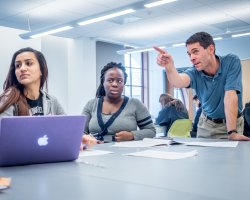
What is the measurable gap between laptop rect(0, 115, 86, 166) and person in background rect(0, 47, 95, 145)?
0.60m

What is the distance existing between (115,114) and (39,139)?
3.70 feet

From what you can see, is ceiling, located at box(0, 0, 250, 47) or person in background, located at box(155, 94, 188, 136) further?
ceiling, located at box(0, 0, 250, 47)

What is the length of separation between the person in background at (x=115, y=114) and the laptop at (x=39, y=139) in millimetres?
894

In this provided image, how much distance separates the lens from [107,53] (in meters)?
7.86

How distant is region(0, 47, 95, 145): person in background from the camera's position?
1.64 metres

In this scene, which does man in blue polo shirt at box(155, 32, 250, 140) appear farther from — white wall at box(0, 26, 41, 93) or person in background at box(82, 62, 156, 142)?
white wall at box(0, 26, 41, 93)

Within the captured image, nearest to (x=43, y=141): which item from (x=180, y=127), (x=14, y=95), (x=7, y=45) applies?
(x=14, y=95)

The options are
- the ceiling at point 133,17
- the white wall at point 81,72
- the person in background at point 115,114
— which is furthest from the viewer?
the white wall at point 81,72

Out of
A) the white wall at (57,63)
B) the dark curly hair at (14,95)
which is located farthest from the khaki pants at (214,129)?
the white wall at (57,63)

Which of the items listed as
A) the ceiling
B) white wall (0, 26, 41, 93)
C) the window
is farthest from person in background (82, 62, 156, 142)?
the window

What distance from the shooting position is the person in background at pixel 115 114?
2109 millimetres

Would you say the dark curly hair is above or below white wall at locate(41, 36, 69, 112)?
below

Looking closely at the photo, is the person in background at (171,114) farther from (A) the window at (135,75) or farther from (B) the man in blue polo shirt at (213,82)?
(A) the window at (135,75)

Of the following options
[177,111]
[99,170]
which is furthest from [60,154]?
[177,111]
